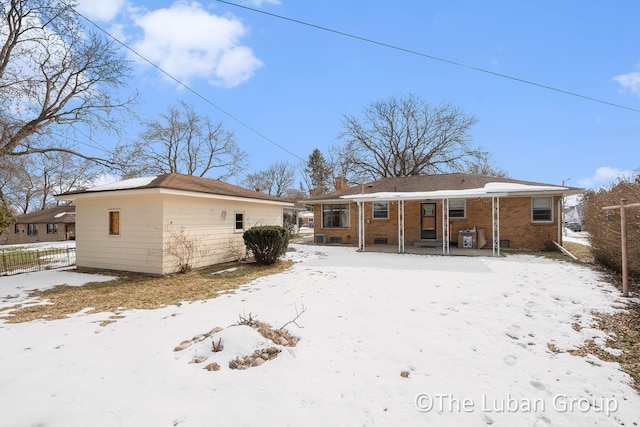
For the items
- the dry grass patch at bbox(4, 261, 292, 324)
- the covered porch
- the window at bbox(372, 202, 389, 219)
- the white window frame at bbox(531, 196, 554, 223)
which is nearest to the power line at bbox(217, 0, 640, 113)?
the covered porch

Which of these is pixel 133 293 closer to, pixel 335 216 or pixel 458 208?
pixel 335 216

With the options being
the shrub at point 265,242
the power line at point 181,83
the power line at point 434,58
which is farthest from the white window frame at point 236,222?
the power line at point 434,58

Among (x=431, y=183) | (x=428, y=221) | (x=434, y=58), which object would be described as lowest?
(x=428, y=221)

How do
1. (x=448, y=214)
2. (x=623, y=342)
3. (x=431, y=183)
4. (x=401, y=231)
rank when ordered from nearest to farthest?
(x=623, y=342) → (x=448, y=214) → (x=401, y=231) → (x=431, y=183)

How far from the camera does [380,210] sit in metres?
17.0

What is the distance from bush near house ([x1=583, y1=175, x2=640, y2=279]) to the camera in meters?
6.80

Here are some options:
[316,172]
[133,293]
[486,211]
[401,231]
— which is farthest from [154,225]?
[316,172]

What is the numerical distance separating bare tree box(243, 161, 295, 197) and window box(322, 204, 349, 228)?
2796 centimetres

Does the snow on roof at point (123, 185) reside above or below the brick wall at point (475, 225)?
above

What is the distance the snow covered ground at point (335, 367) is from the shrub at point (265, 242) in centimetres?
434

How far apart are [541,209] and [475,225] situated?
286 cm

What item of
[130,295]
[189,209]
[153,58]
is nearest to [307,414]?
[130,295]

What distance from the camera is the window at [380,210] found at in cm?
1684

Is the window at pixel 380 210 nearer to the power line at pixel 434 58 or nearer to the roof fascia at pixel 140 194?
the power line at pixel 434 58
